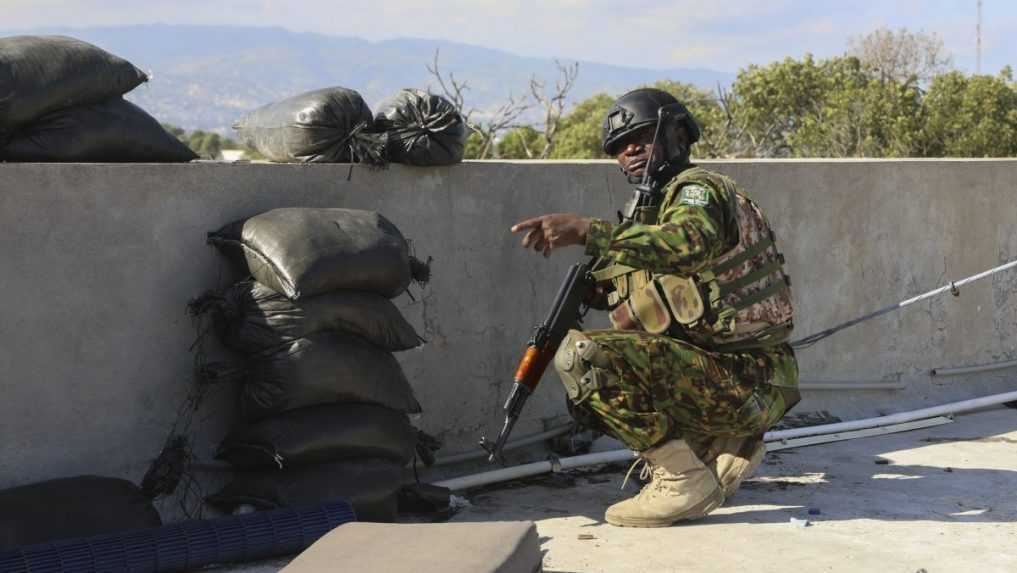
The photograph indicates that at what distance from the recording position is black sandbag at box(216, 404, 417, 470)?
404 cm

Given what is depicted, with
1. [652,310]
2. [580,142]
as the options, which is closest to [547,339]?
[652,310]

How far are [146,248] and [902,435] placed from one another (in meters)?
3.54

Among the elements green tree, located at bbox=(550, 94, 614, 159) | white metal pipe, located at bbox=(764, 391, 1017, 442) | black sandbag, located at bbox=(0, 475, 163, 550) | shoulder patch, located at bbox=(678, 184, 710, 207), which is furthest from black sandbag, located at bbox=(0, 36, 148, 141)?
green tree, located at bbox=(550, 94, 614, 159)

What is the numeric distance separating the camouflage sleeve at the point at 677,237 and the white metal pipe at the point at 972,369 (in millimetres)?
3030

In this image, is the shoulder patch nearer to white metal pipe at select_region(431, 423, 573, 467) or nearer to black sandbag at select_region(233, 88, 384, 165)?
black sandbag at select_region(233, 88, 384, 165)

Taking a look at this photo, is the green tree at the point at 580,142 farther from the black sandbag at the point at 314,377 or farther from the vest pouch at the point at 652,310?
the black sandbag at the point at 314,377

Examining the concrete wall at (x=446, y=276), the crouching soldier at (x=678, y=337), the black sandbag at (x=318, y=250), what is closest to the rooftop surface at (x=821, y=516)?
the crouching soldier at (x=678, y=337)

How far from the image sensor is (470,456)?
505cm

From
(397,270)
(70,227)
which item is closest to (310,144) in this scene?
(397,270)

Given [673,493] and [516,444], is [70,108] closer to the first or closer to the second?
[516,444]

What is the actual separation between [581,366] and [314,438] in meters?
0.89

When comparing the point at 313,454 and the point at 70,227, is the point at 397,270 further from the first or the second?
the point at 70,227

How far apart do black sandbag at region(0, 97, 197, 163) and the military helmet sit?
1453 mm

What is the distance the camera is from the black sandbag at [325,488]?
13.3 feet
